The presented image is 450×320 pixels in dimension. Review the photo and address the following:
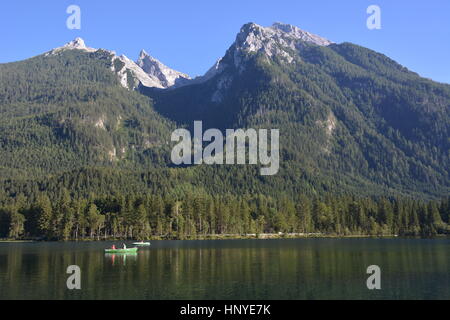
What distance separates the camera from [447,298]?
59.2 m

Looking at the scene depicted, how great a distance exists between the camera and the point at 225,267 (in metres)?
93.4

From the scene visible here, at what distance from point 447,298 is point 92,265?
70.0 m
